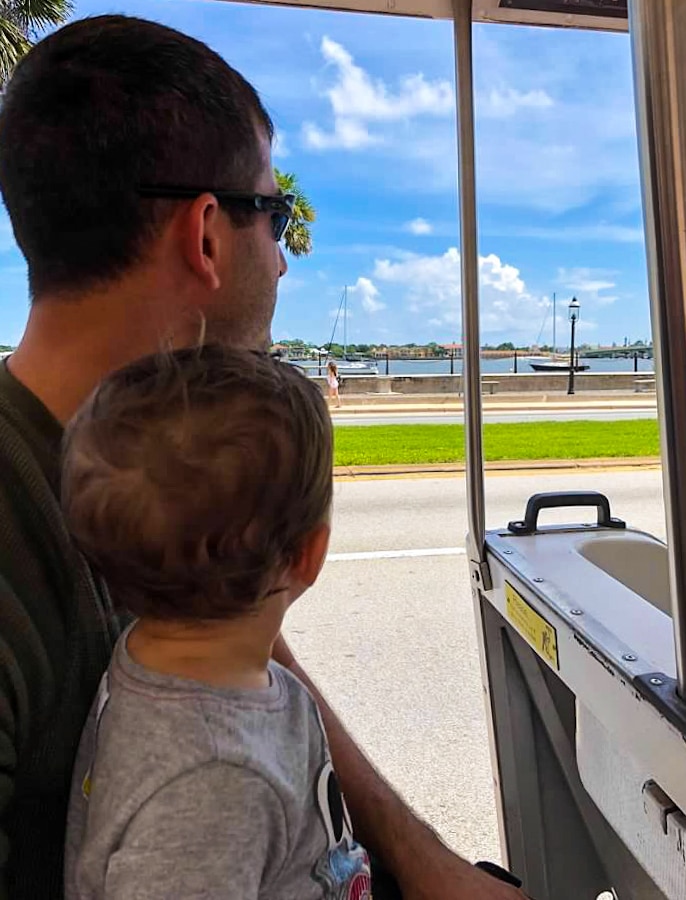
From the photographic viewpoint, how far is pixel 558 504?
1.67 meters

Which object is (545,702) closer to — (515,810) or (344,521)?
(515,810)

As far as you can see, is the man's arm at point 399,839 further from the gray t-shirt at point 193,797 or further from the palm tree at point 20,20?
the palm tree at point 20,20

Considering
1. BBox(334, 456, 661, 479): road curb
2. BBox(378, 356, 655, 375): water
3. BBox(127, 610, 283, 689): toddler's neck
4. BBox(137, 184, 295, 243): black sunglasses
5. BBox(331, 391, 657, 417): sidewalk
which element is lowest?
BBox(127, 610, 283, 689): toddler's neck

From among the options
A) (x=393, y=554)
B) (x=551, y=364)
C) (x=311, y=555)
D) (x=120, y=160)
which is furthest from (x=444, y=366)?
(x=311, y=555)

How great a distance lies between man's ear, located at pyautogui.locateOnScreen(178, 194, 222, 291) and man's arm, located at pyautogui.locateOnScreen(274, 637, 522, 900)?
595 millimetres

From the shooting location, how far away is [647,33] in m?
0.75

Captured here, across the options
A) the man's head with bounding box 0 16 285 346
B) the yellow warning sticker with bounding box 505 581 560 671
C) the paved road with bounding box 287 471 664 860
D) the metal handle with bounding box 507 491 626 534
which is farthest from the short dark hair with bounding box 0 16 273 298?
the paved road with bounding box 287 471 664 860

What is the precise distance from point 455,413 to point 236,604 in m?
14.4

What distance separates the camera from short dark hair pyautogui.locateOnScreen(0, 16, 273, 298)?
3.13 feet

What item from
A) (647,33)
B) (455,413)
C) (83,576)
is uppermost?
(455,413)

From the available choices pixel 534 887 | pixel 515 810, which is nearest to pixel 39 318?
pixel 515 810

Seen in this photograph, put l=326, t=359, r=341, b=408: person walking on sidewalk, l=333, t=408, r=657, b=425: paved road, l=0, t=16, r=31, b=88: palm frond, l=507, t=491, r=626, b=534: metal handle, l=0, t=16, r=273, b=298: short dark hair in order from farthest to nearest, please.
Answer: l=326, t=359, r=341, b=408: person walking on sidewalk
l=333, t=408, r=657, b=425: paved road
l=0, t=16, r=31, b=88: palm frond
l=507, t=491, r=626, b=534: metal handle
l=0, t=16, r=273, b=298: short dark hair

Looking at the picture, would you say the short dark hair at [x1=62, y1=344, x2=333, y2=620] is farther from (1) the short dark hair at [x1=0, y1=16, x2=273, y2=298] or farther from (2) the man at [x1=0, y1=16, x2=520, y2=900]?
(1) the short dark hair at [x1=0, y1=16, x2=273, y2=298]

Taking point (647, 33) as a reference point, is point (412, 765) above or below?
below
